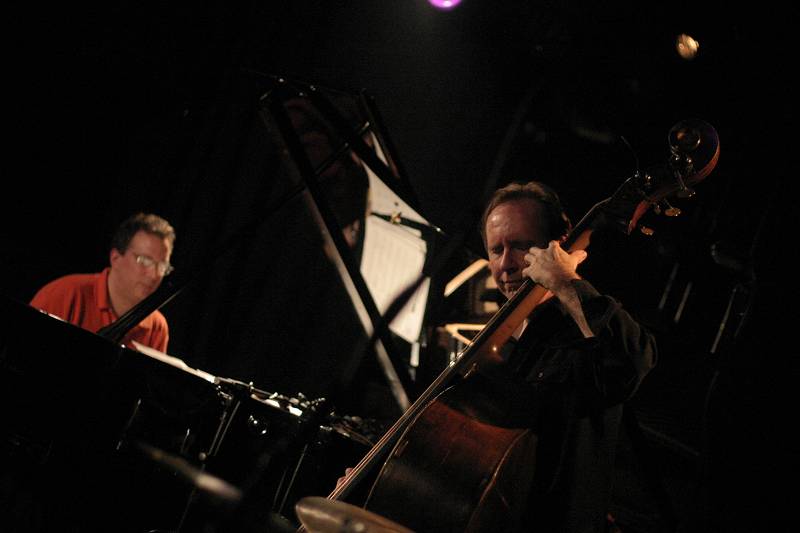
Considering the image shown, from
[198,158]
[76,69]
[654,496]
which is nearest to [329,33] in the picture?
[198,158]

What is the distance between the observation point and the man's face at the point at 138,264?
3971 mm

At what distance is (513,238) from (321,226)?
0.92 metres

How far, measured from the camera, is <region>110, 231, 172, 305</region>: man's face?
13.0ft

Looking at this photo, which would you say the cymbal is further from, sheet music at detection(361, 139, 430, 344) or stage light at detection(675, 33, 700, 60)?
stage light at detection(675, 33, 700, 60)

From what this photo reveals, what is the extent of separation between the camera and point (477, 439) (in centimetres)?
191

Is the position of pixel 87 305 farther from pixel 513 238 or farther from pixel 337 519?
pixel 337 519

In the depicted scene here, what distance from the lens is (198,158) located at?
4742 millimetres

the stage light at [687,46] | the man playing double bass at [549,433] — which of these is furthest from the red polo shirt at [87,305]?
the stage light at [687,46]

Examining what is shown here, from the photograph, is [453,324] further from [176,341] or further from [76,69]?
[76,69]

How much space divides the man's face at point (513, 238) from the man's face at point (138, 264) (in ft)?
7.28

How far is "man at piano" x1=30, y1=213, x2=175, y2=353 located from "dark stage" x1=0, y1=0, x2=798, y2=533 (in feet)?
0.66

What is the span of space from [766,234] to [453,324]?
6.59 ft

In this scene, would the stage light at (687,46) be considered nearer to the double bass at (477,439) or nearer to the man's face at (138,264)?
the double bass at (477,439)

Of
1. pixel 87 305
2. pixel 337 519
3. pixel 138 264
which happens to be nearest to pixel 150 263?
pixel 138 264
